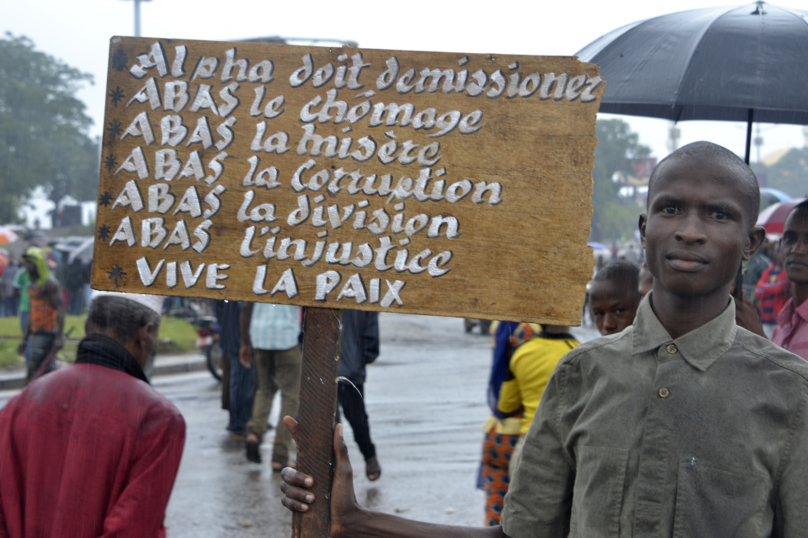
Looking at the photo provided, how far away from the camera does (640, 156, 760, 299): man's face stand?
60.3 inches

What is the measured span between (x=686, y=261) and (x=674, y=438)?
0.36m

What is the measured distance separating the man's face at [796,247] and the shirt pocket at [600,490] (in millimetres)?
2132

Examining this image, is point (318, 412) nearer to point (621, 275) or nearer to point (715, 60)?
point (621, 275)

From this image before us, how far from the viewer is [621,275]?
3.18 metres

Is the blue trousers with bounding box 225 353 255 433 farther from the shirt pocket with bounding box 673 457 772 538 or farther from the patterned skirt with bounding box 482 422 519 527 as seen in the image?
the shirt pocket with bounding box 673 457 772 538

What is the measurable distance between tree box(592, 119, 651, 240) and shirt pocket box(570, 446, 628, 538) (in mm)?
76563

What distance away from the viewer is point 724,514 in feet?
4.57

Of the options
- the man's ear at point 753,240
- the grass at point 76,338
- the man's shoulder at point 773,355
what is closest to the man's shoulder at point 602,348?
the man's shoulder at point 773,355

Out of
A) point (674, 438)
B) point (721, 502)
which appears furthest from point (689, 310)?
point (721, 502)

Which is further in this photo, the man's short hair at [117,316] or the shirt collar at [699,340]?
the man's short hair at [117,316]

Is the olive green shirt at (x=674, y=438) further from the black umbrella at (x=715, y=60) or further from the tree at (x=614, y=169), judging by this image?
the tree at (x=614, y=169)

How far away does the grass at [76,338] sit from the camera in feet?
35.0

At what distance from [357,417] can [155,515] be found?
308 centimetres

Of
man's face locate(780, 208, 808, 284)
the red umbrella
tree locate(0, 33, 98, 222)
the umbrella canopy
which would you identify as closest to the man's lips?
man's face locate(780, 208, 808, 284)
